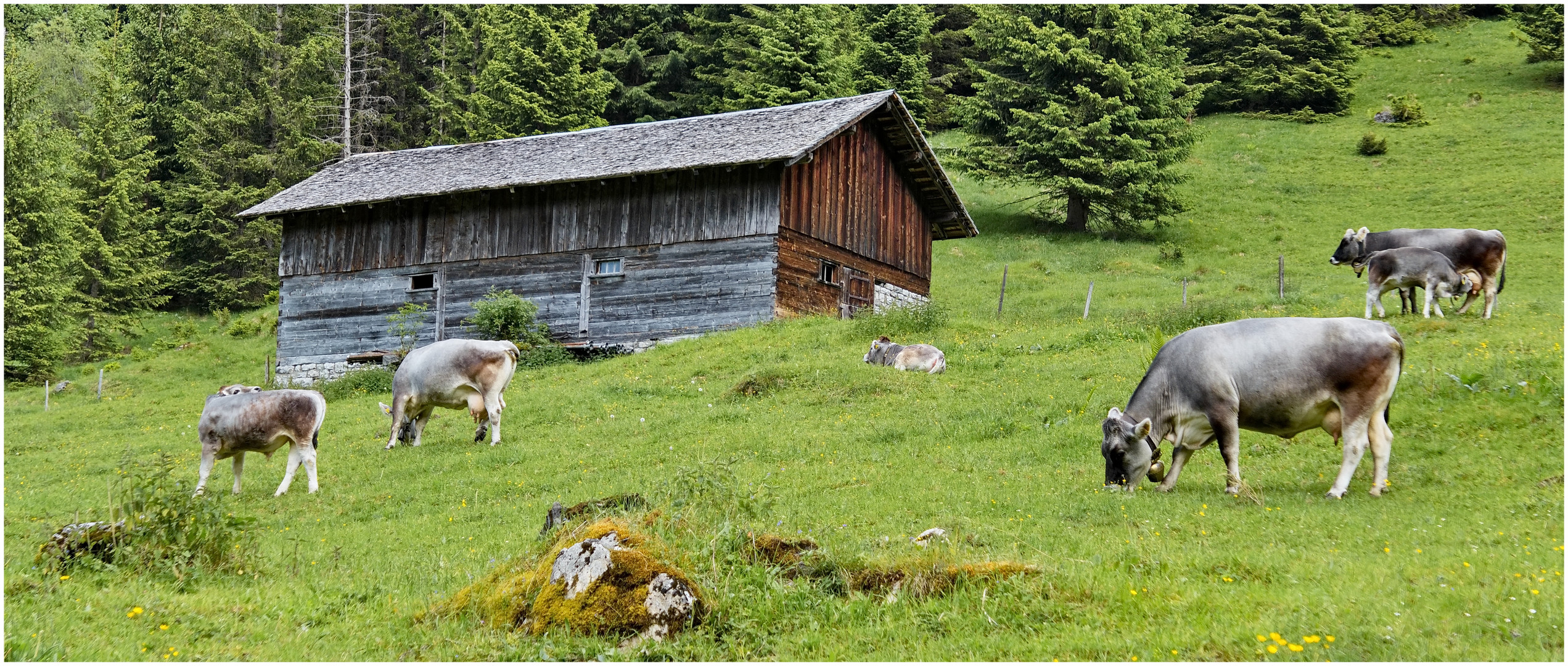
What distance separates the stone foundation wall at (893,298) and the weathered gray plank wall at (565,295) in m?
4.91

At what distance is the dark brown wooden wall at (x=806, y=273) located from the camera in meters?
27.6

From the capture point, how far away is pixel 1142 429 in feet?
34.4

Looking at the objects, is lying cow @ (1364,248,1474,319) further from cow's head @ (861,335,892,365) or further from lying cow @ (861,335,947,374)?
cow's head @ (861,335,892,365)

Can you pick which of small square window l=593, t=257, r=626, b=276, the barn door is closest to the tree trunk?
the barn door

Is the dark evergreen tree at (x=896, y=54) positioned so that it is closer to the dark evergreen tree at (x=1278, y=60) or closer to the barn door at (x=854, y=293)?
the dark evergreen tree at (x=1278, y=60)

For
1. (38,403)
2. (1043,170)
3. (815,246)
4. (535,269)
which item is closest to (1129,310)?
(815,246)

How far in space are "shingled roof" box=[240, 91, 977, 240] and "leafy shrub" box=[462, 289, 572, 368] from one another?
3258 mm

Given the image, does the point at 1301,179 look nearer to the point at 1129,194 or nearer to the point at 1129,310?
the point at 1129,194

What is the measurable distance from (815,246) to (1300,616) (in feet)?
76.1

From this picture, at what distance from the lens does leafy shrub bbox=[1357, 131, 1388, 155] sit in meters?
48.7

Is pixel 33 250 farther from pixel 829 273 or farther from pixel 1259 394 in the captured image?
pixel 1259 394

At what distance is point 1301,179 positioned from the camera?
46.3 metres

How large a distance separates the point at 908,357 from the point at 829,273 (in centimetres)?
1045

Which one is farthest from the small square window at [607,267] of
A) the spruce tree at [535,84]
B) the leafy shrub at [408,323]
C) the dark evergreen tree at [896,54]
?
the dark evergreen tree at [896,54]
